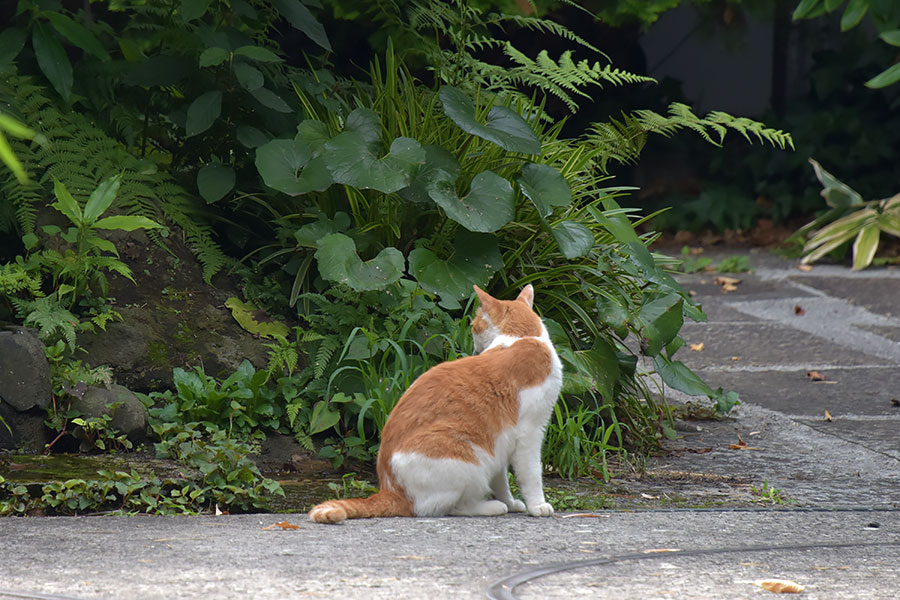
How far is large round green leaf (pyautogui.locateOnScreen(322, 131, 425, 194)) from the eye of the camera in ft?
12.6

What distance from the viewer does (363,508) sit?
9.89ft

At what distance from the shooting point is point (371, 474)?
366 centimetres

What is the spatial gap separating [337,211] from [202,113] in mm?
651

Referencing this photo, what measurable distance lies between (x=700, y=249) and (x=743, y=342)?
385cm

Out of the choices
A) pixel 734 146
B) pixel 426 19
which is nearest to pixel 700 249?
pixel 734 146

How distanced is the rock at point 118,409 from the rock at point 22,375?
0.40 feet

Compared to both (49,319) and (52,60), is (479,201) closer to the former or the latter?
(49,319)

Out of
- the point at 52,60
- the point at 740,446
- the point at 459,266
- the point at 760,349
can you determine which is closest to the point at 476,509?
the point at 459,266

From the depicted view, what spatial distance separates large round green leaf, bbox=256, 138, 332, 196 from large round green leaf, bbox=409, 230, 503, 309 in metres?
0.46

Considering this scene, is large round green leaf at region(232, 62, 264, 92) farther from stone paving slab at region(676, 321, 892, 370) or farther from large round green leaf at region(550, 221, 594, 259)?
stone paving slab at region(676, 321, 892, 370)

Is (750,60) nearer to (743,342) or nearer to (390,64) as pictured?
(743,342)

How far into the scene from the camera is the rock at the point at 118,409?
143 inches

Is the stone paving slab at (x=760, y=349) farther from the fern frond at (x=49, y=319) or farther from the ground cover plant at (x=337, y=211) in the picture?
the fern frond at (x=49, y=319)

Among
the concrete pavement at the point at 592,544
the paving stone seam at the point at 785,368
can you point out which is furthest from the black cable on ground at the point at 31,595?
the paving stone seam at the point at 785,368
